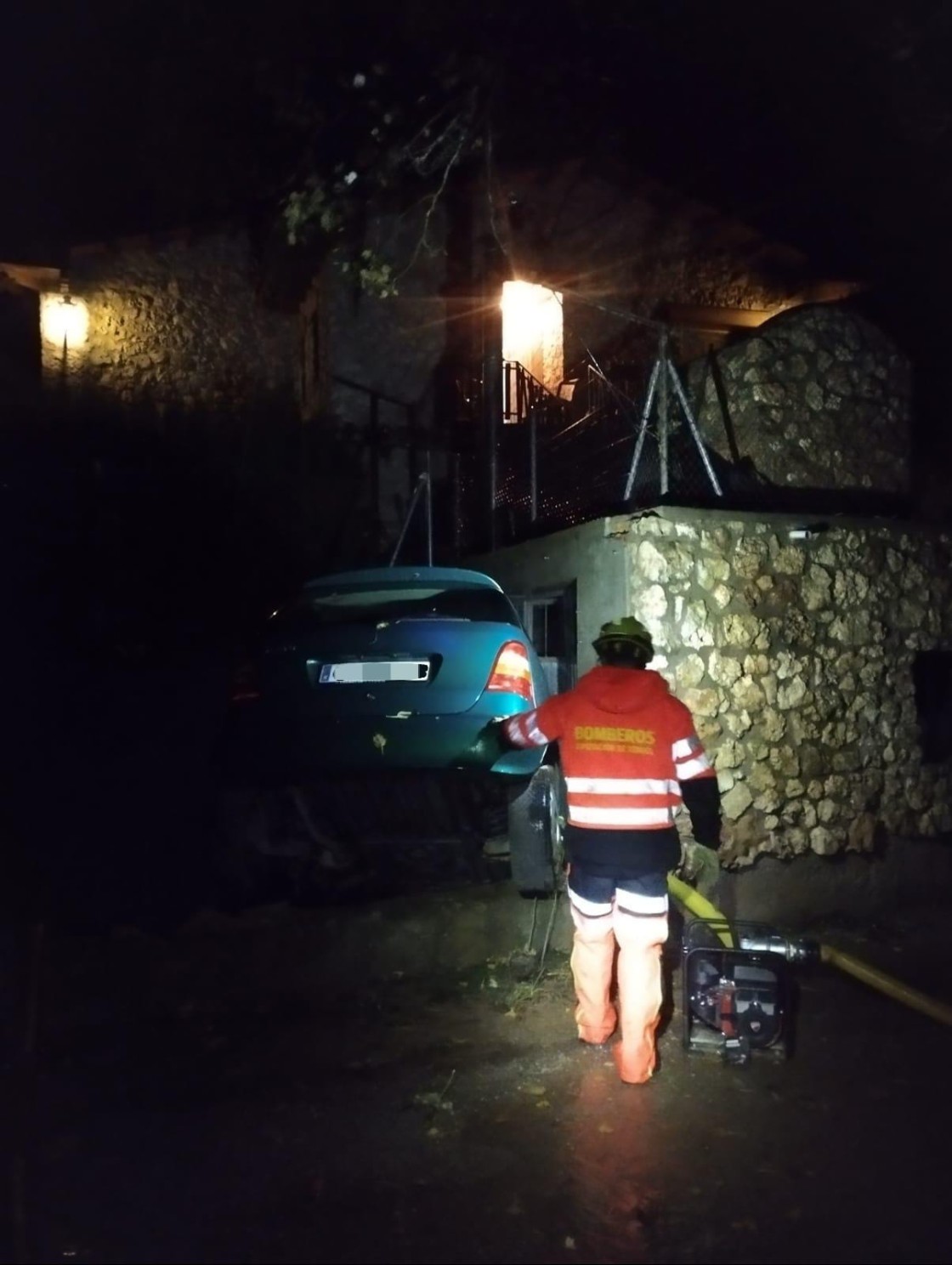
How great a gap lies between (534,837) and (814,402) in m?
3.85

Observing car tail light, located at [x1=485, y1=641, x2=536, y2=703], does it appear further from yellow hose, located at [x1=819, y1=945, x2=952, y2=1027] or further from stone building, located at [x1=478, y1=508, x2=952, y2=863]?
yellow hose, located at [x1=819, y1=945, x2=952, y2=1027]

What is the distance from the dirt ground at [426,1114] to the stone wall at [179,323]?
37.7 feet

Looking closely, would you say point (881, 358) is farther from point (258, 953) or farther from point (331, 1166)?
point (331, 1166)

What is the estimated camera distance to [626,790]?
4871mm

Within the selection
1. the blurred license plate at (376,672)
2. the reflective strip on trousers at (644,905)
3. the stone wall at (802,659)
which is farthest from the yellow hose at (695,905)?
the blurred license plate at (376,672)

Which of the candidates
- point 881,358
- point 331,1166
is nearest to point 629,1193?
point 331,1166

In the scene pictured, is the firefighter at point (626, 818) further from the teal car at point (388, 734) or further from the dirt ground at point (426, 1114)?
the teal car at point (388, 734)

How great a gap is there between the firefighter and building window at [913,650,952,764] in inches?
127

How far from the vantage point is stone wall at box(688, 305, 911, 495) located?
7.73 m

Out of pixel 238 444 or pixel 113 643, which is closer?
pixel 113 643

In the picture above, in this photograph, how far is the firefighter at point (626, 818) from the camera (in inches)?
189

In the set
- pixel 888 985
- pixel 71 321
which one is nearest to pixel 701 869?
pixel 888 985

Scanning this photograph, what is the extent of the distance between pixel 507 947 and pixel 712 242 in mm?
9453

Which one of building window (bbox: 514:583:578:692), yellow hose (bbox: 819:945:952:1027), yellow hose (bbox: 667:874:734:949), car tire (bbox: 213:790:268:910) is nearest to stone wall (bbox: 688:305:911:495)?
building window (bbox: 514:583:578:692)
